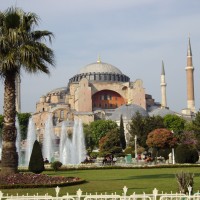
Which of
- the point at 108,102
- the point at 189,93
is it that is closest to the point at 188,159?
the point at 189,93

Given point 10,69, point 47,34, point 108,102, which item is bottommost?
point 10,69

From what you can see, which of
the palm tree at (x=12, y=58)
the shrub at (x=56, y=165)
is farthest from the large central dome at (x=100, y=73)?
the palm tree at (x=12, y=58)

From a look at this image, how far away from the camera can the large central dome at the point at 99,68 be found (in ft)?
313

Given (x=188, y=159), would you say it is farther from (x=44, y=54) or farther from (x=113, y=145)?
(x=44, y=54)

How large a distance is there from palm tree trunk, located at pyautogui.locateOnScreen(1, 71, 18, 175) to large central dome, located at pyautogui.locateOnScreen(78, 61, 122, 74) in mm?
79589

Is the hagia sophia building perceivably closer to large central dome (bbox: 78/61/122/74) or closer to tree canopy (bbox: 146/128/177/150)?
large central dome (bbox: 78/61/122/74)

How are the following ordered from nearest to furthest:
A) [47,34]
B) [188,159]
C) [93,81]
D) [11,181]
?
1. [11,181]
2. [47,34]
3. [188,159]
4. [93,81]

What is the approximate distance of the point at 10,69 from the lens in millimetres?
15297

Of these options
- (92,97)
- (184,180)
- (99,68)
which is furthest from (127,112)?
(184,180)

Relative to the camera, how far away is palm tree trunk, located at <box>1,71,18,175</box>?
15.0 metres

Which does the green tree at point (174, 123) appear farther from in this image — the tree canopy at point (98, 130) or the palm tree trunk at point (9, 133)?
the palm tree trunk at point (9, 133)

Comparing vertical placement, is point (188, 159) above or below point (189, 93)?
below

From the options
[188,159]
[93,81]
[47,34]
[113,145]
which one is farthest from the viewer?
[93,81]

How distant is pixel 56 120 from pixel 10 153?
66.6 m
